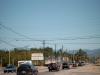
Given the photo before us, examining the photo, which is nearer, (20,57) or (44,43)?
(44,43)

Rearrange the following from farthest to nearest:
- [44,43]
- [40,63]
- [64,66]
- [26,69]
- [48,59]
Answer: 1. [48,59]
2. [40,63]
3. [44,43]
4. [64,66]
5. [26,69]

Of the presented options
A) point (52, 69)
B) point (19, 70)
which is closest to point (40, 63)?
point (52, 69)

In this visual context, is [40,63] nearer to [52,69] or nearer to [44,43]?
[44,43]

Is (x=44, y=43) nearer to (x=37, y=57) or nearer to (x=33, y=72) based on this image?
(x=37, y=57)

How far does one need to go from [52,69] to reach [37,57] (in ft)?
179

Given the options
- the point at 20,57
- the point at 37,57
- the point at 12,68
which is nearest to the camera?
the point at 12,68

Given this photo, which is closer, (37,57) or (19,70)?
(19,70)

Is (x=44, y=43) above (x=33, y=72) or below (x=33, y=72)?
above

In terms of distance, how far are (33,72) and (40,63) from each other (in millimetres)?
96798

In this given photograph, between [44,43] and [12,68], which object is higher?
[44,43]

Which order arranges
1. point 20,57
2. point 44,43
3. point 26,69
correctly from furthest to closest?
1. point 20,57
2. point 44,43
3. point 26,69

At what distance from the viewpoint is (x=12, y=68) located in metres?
59.1

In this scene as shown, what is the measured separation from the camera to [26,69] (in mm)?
34688

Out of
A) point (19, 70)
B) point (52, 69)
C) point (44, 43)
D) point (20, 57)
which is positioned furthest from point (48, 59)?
point (19, 70)
